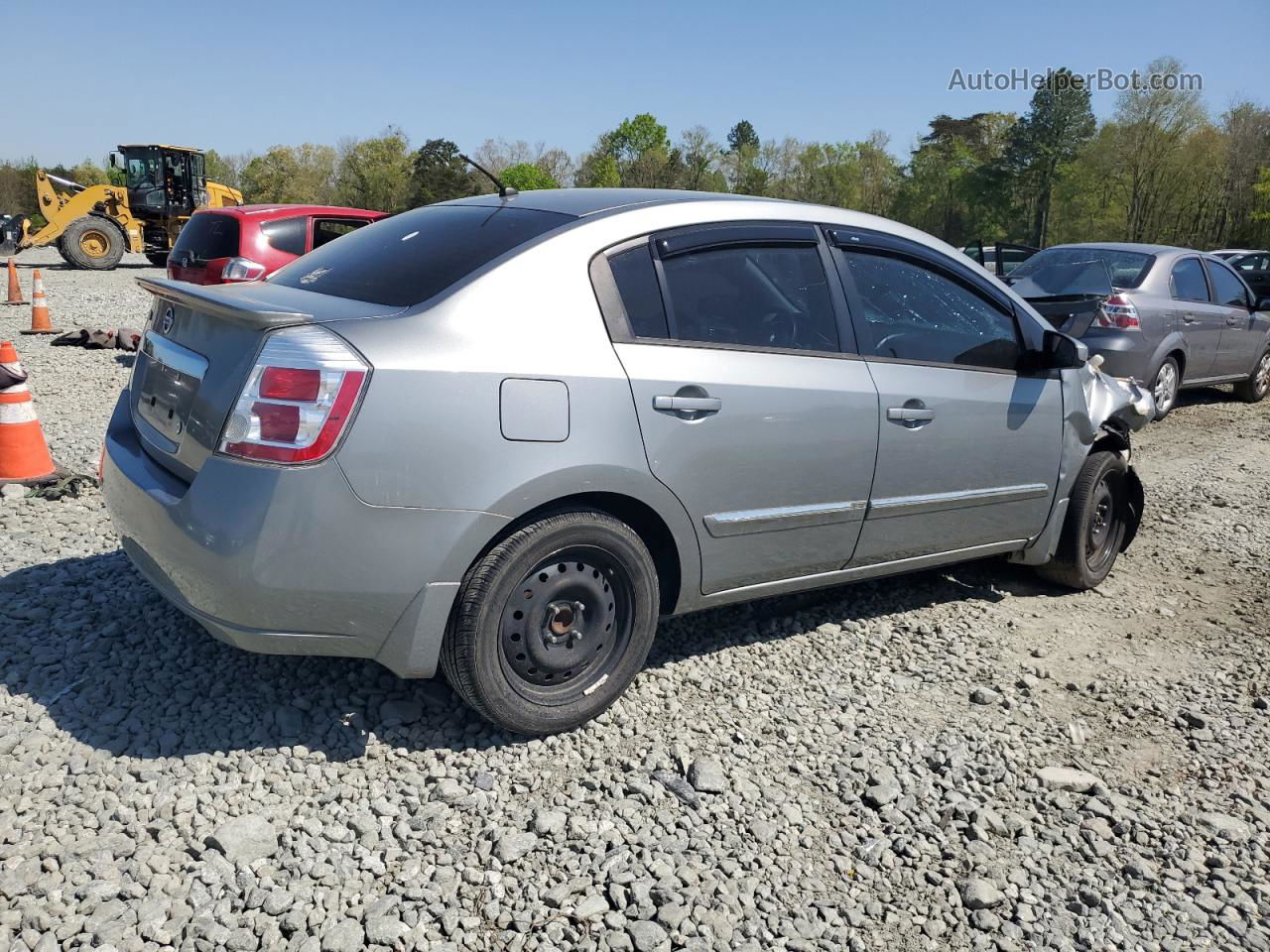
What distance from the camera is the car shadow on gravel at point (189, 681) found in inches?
123

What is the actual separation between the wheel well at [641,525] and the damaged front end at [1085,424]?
6.90 ft

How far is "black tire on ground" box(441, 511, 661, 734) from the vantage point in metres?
2.93

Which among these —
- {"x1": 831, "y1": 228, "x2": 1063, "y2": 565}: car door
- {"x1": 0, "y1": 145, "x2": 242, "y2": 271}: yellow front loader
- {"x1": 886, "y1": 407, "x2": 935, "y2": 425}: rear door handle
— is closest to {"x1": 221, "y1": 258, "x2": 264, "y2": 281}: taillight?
{"x1": 831, "y1": 228, "x2": 1063, "y2": 565}: car door

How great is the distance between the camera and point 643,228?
332 centimetres

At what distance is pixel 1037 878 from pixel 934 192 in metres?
76.9

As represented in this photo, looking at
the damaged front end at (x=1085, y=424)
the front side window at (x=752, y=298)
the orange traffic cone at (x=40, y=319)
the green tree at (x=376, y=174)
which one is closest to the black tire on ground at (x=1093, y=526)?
the damaged front end at (x=1085, y=424)

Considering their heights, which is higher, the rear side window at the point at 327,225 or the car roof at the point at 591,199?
the rear side window at the point at 327,225

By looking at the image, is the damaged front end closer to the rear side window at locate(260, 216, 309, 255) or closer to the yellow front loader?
the rear side window at locate(260, 216, 309, 255)

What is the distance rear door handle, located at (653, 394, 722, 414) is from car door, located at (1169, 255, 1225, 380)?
8.30 metres

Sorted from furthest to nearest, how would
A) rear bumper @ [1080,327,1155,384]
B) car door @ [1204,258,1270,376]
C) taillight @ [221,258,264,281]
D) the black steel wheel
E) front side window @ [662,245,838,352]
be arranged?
1. car door @ [1204,258,1270,376]
2. rear bumper @ [1080,327,1155,384]
3. taillight @ [221,258,264,281]
4. front side window @ [662,245,838,352]
5. the black steel wheel

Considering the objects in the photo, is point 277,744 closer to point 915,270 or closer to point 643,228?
point 643,228

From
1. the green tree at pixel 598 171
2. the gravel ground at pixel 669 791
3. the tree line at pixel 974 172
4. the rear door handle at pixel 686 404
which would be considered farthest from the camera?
the green tree at pixel 598 171

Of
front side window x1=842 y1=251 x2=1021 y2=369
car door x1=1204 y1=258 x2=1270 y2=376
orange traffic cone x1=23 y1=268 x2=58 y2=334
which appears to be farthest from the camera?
orange traffic cone x1=23 y1=268 x2=58 y2=334

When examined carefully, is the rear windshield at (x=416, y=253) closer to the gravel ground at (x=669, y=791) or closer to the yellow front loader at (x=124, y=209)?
the gravel ground at (x=669, y=791)
